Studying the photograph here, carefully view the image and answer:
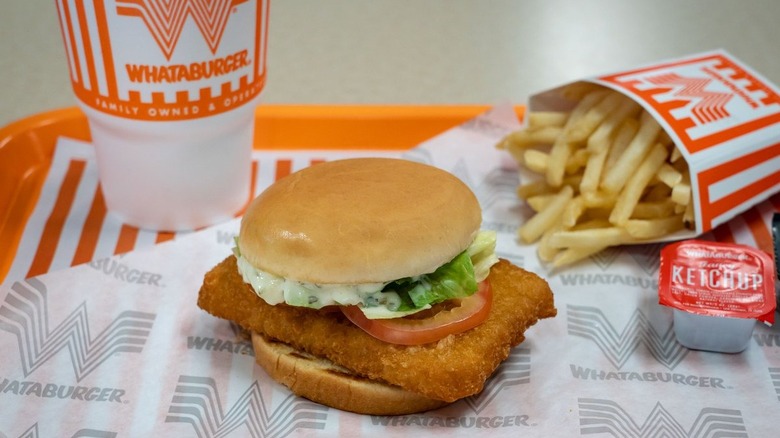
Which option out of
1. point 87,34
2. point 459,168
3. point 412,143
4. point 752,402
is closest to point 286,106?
point 412,143

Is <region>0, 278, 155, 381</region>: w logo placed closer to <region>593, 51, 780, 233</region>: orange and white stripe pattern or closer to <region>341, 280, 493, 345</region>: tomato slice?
<region>341, 280, 493, 345</region>: tomato slice

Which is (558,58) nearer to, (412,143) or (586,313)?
(412,143)

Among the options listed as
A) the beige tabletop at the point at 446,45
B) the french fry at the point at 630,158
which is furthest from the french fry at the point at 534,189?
the beige tabletop at the point at 446,45

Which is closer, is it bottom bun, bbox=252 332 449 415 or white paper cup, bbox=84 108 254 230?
bottom bun, bbox=252 332 449 415

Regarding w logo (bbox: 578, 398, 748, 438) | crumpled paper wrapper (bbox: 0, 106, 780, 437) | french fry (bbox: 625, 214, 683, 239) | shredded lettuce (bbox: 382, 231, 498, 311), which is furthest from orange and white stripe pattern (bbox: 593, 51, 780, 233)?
shredded lettuce (bbox: 382, 231, 498, 311)

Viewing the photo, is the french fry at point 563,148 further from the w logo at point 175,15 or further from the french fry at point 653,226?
the w logo at point 175,15

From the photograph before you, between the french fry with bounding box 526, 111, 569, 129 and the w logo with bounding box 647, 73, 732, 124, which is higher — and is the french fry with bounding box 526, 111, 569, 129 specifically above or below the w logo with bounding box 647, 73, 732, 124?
below

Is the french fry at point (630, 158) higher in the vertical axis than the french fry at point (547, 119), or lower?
higher

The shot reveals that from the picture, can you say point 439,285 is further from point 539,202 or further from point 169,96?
point 169,96
